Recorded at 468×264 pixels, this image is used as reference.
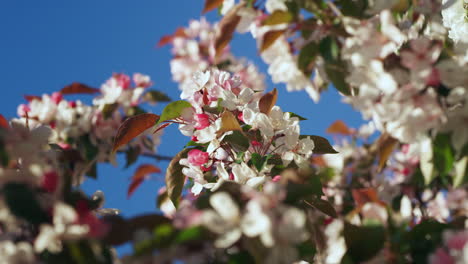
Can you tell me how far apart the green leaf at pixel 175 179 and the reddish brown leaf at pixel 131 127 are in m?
0.13

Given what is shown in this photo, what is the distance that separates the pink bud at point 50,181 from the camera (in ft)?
1.96

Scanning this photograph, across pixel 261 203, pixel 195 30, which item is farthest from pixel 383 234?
pixel 195 30

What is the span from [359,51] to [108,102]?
1622 mm

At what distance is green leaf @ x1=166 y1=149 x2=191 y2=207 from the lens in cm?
119

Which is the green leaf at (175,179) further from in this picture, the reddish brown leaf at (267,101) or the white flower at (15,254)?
the white flower at (15,254)

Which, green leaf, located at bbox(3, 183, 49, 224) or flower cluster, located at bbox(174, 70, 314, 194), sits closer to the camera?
green leaf, located at bbox(3, 183, 49, 224)

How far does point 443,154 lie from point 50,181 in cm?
68

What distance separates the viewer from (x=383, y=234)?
623 mm

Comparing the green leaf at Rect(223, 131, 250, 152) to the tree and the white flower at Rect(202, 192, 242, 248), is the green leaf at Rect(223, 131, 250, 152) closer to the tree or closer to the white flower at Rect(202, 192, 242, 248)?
the tree

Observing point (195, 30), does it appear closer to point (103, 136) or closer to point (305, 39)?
point (103, 136)

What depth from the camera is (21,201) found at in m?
0.55

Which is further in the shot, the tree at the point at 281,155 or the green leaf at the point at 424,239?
the green leaf at the point at 424,239

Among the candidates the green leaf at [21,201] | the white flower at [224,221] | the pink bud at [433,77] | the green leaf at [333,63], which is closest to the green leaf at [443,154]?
the pink bud at [433,77]

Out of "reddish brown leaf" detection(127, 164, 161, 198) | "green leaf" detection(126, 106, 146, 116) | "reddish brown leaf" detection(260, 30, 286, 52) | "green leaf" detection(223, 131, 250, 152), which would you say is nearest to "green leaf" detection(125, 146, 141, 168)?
"reddish brown leaf" detection(127, 164, 161, 198)
